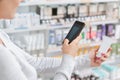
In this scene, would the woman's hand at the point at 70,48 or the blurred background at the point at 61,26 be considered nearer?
the woman's hand at the point at 70,48

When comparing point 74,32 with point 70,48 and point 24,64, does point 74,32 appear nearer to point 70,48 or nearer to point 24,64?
point 70,48

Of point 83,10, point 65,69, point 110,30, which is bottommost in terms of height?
point 110,30

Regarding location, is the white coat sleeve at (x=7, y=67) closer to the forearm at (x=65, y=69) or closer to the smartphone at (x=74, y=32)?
the forearm at (x=65, y=69)

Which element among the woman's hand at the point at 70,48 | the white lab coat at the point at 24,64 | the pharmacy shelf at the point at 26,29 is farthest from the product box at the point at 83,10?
the woman's hand at the point at 70,48

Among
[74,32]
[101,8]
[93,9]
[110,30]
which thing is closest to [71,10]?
[93,9]

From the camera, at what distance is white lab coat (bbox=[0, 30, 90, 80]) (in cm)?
111

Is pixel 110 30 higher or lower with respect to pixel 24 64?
lower

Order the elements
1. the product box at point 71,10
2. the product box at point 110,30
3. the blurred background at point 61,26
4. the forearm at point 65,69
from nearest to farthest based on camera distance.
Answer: the forearm at point 65,69 < the blurred background at point 61,26 < the product box at point 71,10 < the product box at point 110,30

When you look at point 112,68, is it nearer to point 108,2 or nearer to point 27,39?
point 108,2

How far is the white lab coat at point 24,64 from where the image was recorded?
43.7 inches

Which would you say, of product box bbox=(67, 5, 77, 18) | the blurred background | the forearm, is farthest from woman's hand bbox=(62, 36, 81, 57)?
product box bbox=(67, 5, 77, 18)

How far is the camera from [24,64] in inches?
49.9

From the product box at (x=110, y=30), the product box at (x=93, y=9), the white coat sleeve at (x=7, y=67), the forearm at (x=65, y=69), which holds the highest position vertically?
the product box at (x=93, y=9)

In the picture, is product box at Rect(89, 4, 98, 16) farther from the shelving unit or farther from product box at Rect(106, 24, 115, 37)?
product box at Rect(106, 24, 115, 37)
